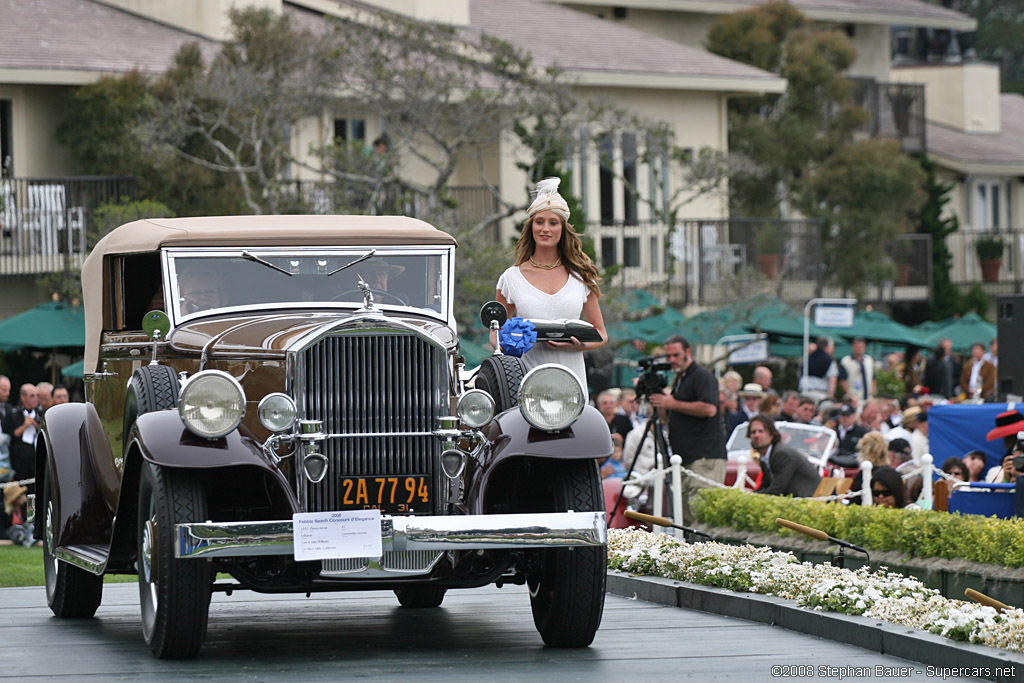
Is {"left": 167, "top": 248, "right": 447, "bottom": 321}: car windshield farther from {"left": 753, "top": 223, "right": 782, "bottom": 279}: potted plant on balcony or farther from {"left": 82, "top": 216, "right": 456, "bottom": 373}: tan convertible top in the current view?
{"left": 753, "top": 223, "right": 782, "bottom": 279}: potted plant on balcony

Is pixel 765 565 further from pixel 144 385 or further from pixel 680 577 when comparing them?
pixel 144 385

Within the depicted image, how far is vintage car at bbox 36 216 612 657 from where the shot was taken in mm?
8297

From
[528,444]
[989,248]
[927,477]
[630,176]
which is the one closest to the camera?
[528,444]

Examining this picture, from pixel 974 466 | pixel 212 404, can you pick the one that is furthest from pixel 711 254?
pixel 212 404

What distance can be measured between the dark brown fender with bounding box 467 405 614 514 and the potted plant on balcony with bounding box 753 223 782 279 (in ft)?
93.1

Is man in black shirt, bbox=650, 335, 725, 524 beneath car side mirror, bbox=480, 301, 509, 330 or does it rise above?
beneath

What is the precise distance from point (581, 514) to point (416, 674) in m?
1.10

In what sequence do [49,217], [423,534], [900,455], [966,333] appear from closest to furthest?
[423,534], [900,455], [49,217], [966,333]

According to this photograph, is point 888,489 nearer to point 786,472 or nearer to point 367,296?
point 786,472

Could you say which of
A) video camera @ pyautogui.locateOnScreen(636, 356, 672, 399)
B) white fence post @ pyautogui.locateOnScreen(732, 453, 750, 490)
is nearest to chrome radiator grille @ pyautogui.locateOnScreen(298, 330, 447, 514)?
video camera @ pyautogui.locateOnScreen(636, 356, 672, 399)

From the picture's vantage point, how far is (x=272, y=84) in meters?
26.7

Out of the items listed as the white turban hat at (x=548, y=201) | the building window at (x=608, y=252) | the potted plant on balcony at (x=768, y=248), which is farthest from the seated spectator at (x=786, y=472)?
the potted plant on balcony at (x=768, y=248)

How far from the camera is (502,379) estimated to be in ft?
31.1

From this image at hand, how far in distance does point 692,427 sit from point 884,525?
2995mm
